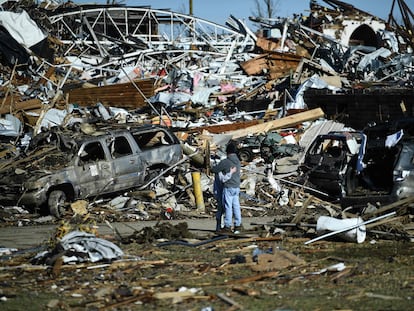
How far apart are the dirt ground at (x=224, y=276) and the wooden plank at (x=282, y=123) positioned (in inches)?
454

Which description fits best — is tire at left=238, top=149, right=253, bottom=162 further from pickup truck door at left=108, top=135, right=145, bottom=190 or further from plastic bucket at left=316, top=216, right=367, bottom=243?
plastic bucket at left=316, top=216, right=367, bottom=243

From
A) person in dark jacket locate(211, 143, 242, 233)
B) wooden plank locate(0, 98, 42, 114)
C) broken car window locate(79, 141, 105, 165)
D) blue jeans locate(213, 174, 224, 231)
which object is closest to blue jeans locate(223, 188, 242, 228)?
person in dark jacket locate(211, 143, 242, 233)

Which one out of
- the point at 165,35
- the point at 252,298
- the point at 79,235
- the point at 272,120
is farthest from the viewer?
the point at 165,35

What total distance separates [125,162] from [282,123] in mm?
7810

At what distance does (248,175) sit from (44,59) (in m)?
14.2

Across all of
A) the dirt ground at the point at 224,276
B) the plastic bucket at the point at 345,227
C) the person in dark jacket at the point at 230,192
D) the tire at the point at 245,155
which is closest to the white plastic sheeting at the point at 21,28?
the tire at the point at 245,155

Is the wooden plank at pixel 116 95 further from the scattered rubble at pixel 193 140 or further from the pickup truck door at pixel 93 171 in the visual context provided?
the pickup truck door at pixel 93 171

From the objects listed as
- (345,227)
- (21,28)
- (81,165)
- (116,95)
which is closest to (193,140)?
(81,165)

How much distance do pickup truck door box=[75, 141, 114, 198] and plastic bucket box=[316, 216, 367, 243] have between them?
7.32 meters

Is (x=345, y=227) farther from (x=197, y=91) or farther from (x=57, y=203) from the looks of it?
(x=197, y=91)

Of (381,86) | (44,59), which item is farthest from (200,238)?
(44,59)

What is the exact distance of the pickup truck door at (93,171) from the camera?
17656mm

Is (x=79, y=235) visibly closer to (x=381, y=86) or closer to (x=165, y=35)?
(x=381, y=86)

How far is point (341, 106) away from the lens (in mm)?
26500
